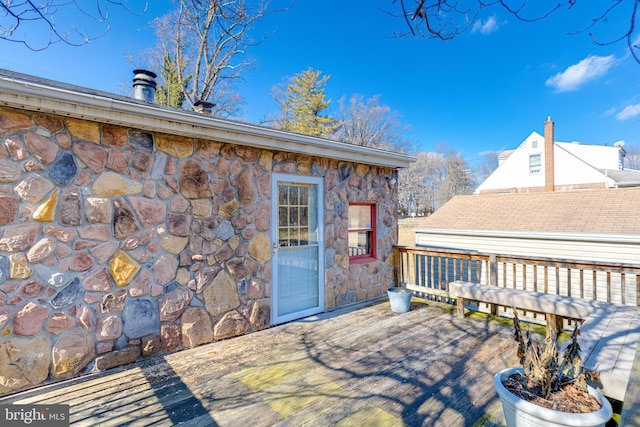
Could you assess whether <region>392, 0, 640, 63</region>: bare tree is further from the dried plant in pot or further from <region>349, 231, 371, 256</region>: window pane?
<region>349, 231, 371, 256</region>: window pane

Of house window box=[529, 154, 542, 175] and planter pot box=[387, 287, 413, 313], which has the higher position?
house window box=[529, 154, 542, 175]

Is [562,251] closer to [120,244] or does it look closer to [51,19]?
[120,244]

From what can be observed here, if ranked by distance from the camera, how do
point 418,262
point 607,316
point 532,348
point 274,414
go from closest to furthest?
point 532,348 → point 274,414 → point 607,316 → point 418,262

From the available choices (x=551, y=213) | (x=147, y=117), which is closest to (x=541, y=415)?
(x=147, y=117)

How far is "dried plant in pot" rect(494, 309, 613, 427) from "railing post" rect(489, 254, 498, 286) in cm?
273

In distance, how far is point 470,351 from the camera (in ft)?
10.8

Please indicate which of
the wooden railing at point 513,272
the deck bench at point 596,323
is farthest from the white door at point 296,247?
the deck bench at point 596,323

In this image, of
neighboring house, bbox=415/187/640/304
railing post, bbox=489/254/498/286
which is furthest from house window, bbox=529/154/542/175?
railing post, bbox=489/254/498/286

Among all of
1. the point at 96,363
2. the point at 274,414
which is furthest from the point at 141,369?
the point at 274,414

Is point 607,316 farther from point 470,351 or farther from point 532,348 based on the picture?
point 532,348

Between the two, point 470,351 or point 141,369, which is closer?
point 141,369

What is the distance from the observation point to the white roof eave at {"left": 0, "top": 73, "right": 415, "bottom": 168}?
240cm

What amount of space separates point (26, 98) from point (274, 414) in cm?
318

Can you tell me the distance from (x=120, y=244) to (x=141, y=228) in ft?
0.78
